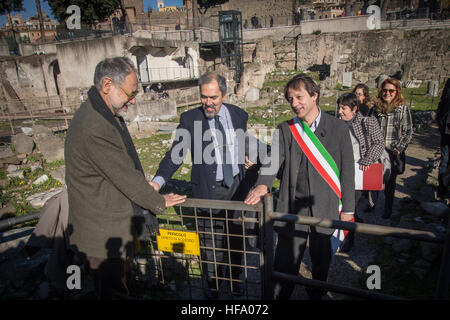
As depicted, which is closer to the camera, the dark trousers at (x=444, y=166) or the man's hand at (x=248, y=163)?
the man's hand at (x=248, y=163)

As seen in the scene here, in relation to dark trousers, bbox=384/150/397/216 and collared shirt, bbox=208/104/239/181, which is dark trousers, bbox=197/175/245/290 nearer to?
collared shirt, bbox=208/104/239/181

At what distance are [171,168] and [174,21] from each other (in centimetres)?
4400

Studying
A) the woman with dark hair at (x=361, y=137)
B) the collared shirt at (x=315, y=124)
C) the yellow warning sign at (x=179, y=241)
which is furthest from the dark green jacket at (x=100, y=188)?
the woman with dark hair at (x=361, y=137)

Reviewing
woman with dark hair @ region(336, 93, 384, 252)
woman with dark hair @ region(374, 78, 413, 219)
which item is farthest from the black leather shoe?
woman with dark hair @ region(336, 93, 384, 252)

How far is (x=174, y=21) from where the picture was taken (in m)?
41.2

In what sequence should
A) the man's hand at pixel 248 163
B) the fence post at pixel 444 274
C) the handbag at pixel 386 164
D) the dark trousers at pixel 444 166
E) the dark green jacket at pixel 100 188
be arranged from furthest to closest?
1. the dark trousers at pixel 444 166
2. the handbag at pixel 386 164
3. the man's hand at pixel 248 163
4. the dark green jacket at pixel 100 188
5. the fence post at pixel 444 274

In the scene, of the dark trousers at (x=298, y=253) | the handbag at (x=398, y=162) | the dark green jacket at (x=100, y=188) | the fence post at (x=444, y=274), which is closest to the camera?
the fence post at (x=444, y=274)

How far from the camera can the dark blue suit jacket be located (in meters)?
2.84

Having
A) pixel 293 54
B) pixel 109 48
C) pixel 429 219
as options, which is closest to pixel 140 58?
pixel 109 48

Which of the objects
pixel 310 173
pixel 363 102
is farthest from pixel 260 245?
pixel 363 102

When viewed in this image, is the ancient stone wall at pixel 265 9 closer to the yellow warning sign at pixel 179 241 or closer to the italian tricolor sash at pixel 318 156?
the italian tricolor sash at pixel 318 156

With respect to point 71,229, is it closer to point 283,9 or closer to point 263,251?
point 263,251

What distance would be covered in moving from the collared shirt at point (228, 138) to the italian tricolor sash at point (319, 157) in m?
0.68

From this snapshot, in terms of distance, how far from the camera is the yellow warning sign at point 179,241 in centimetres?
230
